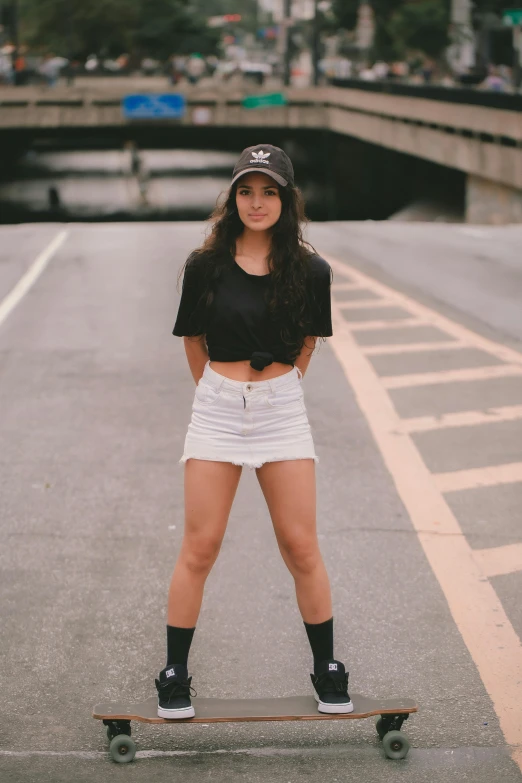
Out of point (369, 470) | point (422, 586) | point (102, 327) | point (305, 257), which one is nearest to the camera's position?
point (305, 257)

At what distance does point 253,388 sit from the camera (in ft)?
13.3

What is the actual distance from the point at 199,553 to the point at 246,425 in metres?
0.45

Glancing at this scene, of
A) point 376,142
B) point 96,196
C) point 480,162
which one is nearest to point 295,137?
point 96,196

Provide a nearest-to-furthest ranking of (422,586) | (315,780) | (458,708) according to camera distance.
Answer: (315,780), (458,708), (422,586)

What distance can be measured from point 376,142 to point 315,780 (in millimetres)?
52523

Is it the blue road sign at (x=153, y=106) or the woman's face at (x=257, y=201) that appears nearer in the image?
the woman's face at (x=257, y=201)

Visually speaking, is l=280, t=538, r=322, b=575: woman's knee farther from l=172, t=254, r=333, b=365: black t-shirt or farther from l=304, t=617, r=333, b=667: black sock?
l=172, t=254, r=333, b=365: black t-shirt

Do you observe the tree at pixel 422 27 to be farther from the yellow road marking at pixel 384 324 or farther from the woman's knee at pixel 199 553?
the woman's knee at pixel 199 553

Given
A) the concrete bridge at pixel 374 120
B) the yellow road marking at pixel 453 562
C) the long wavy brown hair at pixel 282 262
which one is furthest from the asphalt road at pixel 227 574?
the concrete bridge at pixel 374 120

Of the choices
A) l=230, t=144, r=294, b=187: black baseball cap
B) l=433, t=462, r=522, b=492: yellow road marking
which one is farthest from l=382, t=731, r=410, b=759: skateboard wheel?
l=433, t=462, r=522, b=492: yellow road marking

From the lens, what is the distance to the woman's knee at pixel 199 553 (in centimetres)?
406

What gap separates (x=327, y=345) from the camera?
38.9ft

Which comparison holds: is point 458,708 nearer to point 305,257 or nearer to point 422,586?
point 422,586

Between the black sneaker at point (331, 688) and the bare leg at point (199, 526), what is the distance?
48 cm
